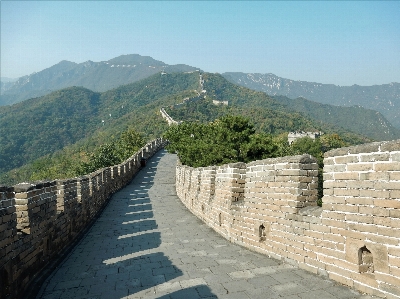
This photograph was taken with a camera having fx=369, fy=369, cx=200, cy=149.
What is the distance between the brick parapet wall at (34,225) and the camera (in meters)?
3.74

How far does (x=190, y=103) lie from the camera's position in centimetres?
8094

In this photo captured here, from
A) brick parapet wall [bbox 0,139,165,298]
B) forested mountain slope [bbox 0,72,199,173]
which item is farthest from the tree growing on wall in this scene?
forested mountain slope [bbox 0,72,199,173]

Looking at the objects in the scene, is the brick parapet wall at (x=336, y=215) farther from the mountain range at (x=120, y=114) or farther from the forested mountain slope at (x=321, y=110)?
the forested mountain slope at (x=321, y=110)

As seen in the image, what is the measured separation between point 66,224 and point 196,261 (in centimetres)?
286

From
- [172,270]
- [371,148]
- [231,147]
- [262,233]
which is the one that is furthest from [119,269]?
[231,147]

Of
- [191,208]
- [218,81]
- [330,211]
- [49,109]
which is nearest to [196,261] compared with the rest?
[330,211]

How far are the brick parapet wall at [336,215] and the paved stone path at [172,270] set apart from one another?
0.20 meters

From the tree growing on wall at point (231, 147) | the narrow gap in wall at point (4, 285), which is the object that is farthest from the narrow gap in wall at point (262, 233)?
the tree growing on wall at point (231, 147)

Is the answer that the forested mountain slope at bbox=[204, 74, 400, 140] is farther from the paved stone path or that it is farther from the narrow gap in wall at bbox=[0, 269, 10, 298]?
the narrow gap in wall at bbox=[0, 269, 10, 298]

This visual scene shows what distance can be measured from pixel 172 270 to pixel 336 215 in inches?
83.4

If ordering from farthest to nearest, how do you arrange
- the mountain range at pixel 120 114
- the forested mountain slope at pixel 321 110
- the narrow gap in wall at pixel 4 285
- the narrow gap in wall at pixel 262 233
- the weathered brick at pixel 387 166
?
the forested mountain slope at pixel 321 110 < the mountain range at pixel 120 114 < the narrow gap in wall at pixel 262 233 < the narrow gap in wall at pixel 4 285 < the weathered brick at pixel 387 166

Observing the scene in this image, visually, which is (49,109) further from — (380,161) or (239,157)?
(380,161)

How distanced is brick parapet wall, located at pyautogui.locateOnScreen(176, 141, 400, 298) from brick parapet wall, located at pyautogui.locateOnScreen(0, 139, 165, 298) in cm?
288

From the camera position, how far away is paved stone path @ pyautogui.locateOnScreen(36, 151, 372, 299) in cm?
366
